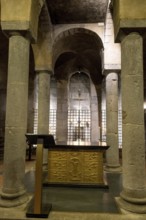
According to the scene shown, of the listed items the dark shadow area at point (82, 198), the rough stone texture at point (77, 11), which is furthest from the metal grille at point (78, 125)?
the dark shadow area at point (82, 198)

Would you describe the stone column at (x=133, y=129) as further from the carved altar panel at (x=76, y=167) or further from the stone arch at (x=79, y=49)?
the stone arch at (x=79, y=49)

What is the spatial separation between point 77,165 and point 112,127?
2.36 metres

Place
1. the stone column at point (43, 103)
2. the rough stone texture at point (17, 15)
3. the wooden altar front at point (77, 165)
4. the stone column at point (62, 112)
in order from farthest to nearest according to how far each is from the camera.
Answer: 1. the stone column at point (62, 112)
2. the stone column at point (43, 103)
3. the wooden altar front at point (77, 165)
4. the rough stone texture at point (17, 15)

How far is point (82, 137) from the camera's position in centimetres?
1291

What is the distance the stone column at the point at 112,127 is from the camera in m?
7.30

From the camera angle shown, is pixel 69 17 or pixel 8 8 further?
pixel 69 17

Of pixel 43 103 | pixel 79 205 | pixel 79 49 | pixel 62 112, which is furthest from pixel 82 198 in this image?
pixel 62 112

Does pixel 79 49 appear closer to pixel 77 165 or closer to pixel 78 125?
pixel 78 125

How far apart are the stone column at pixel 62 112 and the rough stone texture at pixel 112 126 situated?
5381 mm

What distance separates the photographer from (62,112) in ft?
41.5

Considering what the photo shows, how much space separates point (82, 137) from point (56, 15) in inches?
296

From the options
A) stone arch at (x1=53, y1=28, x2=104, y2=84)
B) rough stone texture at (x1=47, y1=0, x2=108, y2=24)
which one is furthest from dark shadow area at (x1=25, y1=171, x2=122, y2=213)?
Answer: rough stone texture at (x1=47, y1=0, x2=108, y2=24)

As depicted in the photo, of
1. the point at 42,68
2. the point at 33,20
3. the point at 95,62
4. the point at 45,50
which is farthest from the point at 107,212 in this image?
the point at 95,62

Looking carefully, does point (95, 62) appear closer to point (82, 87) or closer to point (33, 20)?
point (82, 87)
